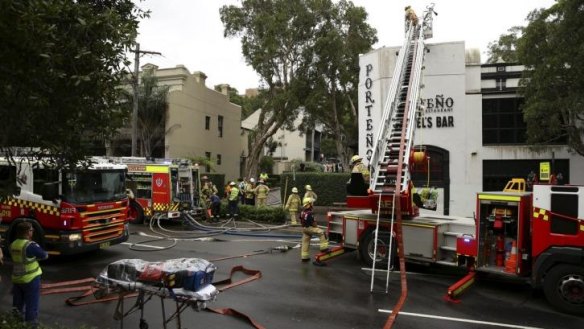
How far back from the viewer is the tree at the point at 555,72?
47.9ft

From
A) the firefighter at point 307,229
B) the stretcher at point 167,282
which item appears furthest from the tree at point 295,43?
the stretcher at point 167,282

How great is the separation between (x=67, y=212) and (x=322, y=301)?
5.75 meters

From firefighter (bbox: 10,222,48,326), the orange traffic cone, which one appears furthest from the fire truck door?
the orange traffic cone

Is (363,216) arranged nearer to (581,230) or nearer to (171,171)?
(581,230)

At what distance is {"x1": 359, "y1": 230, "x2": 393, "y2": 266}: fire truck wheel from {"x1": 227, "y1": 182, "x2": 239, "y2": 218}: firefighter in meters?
8.22

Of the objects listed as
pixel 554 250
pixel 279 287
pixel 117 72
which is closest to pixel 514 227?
pixel 554 250

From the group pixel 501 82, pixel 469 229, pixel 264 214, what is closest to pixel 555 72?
pixel 501 82

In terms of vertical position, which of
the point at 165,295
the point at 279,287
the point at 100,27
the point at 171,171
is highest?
the point at 100,27

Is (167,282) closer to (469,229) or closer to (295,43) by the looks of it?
(469,229)

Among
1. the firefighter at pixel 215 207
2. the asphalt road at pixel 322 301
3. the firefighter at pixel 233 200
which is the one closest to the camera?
the asphalt road at pixel 322 301

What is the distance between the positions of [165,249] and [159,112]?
1746 cm

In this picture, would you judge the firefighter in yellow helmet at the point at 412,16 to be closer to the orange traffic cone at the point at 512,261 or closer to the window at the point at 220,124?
the orange traffic cone at the point at 512,261

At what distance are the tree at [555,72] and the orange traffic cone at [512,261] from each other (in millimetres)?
8263

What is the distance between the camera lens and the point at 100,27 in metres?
4.51
